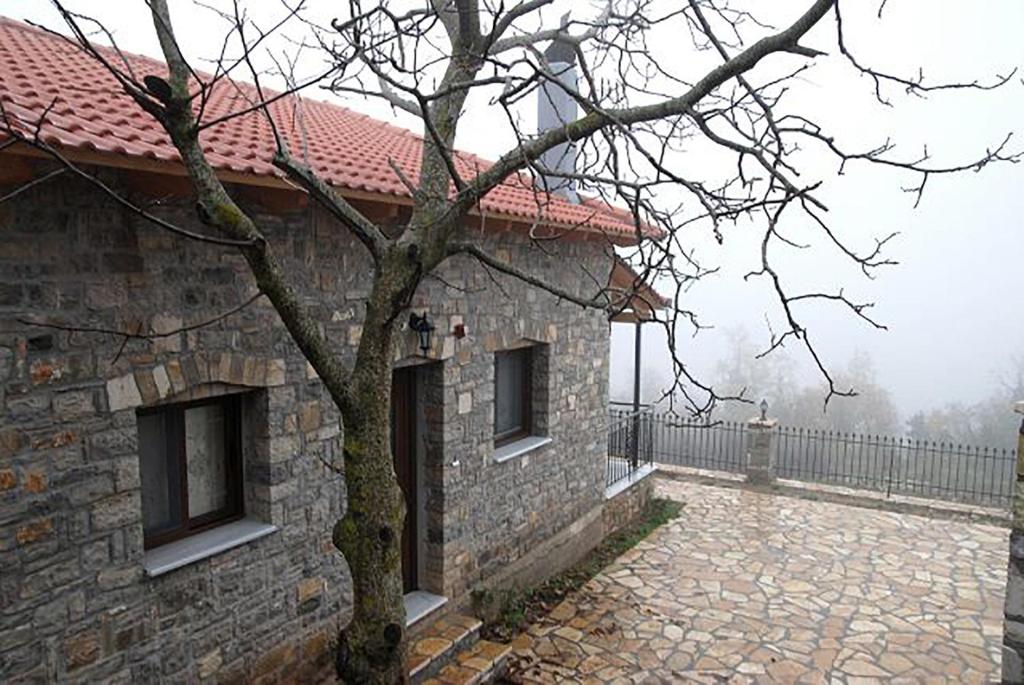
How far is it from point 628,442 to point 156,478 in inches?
288

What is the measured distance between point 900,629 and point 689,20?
5754 mm

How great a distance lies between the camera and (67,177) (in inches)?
137

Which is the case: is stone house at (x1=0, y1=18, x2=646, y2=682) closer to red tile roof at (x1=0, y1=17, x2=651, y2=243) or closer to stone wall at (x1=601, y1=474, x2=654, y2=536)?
red tile roof at (x1=0, y1=17, x2=651, y2=243)

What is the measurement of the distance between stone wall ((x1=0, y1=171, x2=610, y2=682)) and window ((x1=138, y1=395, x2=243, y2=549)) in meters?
0.14

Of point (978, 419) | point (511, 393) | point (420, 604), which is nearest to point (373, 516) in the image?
point (420, 604)

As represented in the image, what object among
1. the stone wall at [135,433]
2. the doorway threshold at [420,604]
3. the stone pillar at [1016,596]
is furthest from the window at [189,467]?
the stone pillar at [1016,596]

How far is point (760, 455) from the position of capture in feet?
38.1

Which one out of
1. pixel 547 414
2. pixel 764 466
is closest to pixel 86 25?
pixel 547 414

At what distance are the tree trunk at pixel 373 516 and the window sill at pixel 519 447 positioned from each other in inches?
143

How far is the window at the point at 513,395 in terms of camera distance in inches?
297

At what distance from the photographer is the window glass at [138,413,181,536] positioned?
4172 millimetres

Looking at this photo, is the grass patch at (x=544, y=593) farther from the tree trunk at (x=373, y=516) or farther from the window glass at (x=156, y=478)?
the tree trunk at (x=373, y=516)

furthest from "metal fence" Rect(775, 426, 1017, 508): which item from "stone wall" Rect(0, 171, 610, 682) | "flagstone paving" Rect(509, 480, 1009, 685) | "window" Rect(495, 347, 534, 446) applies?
"stone wall" Rect(0, 171, 610, 682)

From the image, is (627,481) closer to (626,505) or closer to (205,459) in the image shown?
(626,505)
